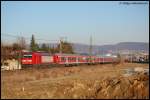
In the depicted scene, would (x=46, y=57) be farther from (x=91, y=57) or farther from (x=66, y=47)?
(x=66, y=47)

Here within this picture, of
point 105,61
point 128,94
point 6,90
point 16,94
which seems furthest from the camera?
point 105,61

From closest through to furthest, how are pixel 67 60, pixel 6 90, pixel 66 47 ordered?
pixel 6 90 → pixel 67 60 → pixel 66 47

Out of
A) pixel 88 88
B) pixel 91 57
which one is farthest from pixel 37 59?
pixel 88 88

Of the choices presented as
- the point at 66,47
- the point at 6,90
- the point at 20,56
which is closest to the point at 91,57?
the point at 20,56

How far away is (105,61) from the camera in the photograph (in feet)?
292

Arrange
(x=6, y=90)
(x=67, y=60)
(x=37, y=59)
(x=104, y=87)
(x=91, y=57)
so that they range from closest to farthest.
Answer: (x=104, y=87) → (x=6, y=90) → (x=37, y=59) → (x=67, y=60) → (x=91, y=57)

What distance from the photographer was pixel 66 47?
10931 cm

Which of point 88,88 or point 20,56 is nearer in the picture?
point 88,88

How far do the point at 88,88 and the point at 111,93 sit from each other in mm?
2421

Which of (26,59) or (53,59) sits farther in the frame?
(53,59)

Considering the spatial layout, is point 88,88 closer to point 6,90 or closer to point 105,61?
point 6,90

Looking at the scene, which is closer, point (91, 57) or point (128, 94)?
point (128, 94)

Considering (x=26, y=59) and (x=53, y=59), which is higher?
(x=26, y=59)

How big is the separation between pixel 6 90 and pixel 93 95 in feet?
25.5
